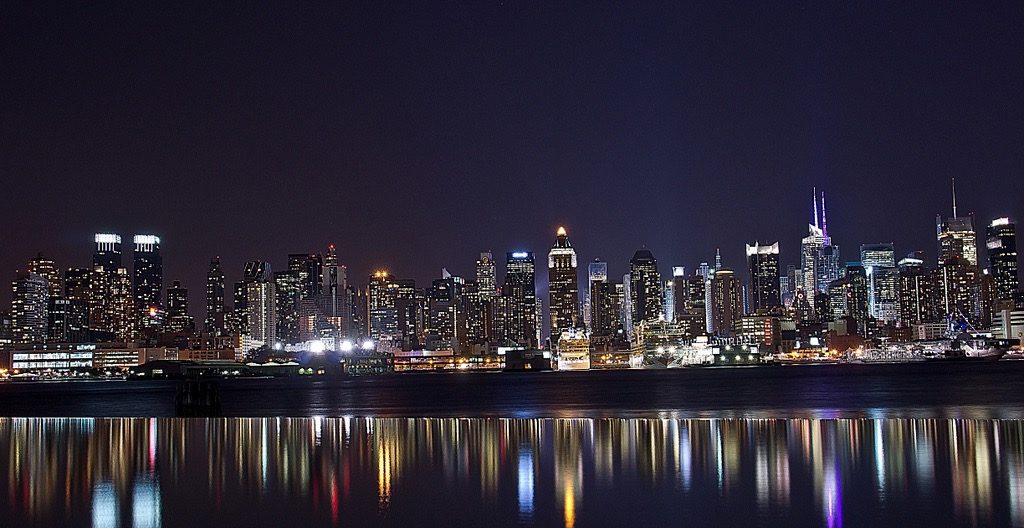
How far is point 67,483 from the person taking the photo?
2466 centimetres

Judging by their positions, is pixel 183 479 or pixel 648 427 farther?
pixel 648 427

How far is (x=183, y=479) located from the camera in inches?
984

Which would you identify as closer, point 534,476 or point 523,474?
point 534,476

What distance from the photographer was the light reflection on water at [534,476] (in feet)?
63.6

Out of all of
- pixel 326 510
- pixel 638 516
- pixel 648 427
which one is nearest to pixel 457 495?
pixel 326 510

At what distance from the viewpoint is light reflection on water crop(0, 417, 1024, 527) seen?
19.4m

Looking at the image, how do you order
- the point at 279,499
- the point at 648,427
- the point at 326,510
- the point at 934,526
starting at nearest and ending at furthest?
the point at 934,526
the point at 326,510
the point at 279,499
the point at 648,427

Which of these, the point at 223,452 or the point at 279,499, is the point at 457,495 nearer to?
the point at 279,499

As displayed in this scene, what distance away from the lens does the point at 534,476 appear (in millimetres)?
24328

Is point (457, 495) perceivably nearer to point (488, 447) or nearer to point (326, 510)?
point (326, 510)

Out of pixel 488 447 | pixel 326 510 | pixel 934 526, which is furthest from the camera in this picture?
pixel 488 447

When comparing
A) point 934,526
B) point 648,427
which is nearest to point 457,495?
point 934,526

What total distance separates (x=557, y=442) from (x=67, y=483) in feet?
44.6

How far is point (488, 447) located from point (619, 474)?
24.0 feet
